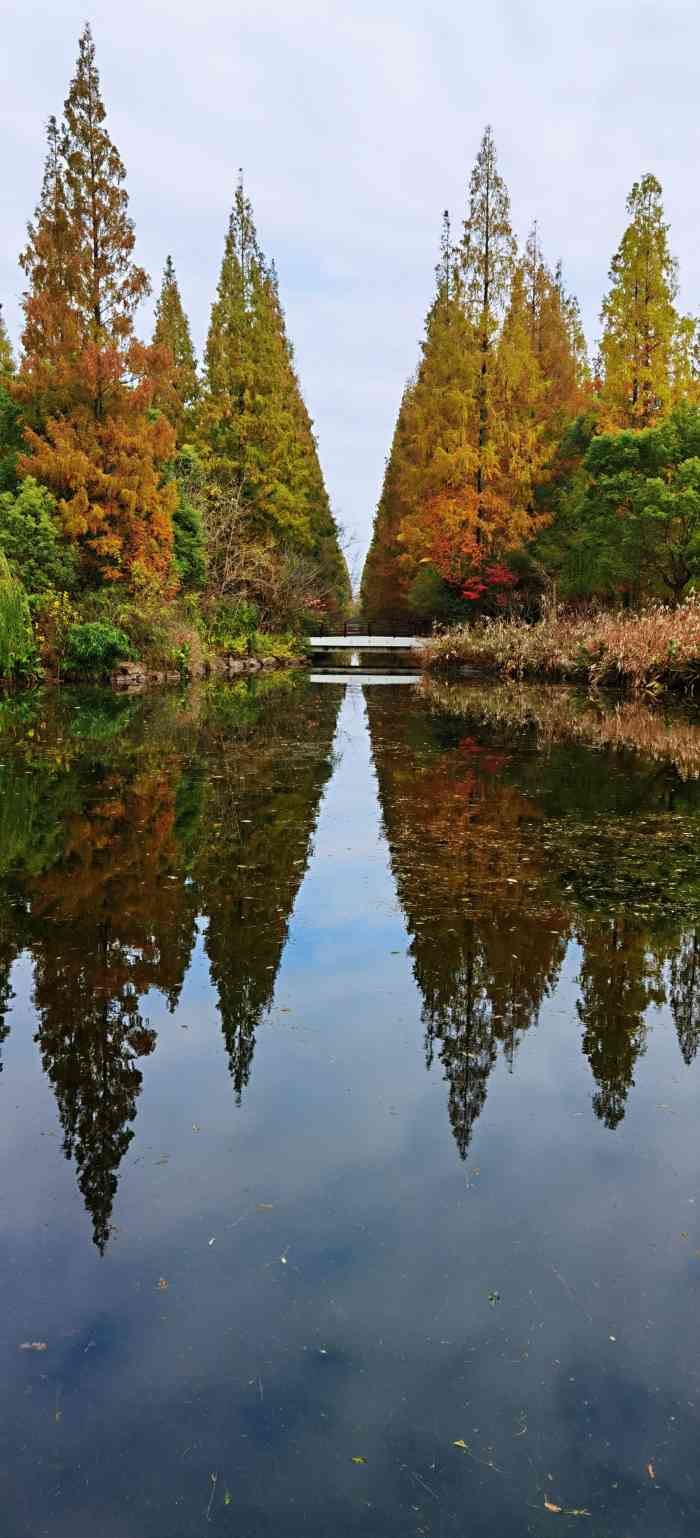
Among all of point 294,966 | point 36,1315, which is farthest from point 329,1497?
point 294,966

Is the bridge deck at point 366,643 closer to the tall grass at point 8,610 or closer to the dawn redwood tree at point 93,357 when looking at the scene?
the dawn redwood tree at point 93,357

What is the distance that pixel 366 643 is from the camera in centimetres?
4878

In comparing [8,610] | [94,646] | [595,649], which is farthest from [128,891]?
[94,646]

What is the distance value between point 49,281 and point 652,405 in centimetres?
1760

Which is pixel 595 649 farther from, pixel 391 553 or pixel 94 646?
pixel 391 553

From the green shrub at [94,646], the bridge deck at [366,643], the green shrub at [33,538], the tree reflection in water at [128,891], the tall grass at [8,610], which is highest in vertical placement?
the green shrub at [33,538]

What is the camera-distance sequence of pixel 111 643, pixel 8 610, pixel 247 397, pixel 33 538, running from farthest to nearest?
pixel 247 397 < pixel 111 643 < pixel 33 538 < pixel 8 610

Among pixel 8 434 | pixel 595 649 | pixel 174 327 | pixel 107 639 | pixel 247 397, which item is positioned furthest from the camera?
pixel 174 327

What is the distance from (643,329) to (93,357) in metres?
16.3

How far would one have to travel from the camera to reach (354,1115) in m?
3.41

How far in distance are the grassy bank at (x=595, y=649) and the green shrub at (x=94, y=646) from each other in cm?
989

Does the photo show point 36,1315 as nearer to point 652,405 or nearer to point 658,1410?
point 658,1410

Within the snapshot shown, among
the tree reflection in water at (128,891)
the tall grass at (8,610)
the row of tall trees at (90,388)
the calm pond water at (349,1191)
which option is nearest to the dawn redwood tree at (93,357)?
the row of tall trees at (90,388)

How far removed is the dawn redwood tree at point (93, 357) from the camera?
24781 millimetres
